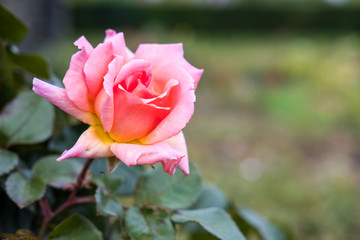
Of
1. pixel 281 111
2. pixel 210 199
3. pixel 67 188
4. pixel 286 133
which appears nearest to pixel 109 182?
pixel 67 188

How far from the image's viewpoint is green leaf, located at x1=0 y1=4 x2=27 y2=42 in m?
0.37

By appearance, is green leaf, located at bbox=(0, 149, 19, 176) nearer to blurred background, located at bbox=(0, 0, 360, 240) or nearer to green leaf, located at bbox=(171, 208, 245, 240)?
green leaf, located at bbox=(171, 208, 245, 240)

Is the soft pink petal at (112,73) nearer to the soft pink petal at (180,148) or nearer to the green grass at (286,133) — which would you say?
the soft pink petal at (180,148)

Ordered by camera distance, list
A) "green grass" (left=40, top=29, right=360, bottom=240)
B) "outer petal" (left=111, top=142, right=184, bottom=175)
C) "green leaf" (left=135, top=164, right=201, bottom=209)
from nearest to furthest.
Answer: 1. "outer petal" (left=111, top=142, right=184, bottom=175)
2. "green leaf" (left=135, top=164, right=201, bottom=209)
3. "green grass" (left=40, top=29, right=360, bottom=240)

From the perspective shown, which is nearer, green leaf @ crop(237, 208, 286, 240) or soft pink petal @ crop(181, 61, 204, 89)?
soft pink petal @ crop(181, 61, 204, 89)

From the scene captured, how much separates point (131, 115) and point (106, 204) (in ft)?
0.27

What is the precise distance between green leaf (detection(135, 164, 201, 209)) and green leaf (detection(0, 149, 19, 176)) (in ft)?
0.33

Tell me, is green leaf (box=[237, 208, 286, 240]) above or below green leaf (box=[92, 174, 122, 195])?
below

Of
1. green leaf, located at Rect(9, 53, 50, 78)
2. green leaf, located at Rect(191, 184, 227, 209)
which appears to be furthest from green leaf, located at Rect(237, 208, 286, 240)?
green leaf, located at Rect(9, 53, 50, 78)

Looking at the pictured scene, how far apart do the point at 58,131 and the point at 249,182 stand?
4.83 ft

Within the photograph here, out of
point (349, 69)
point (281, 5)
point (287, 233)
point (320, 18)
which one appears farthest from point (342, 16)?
point (287, 233)

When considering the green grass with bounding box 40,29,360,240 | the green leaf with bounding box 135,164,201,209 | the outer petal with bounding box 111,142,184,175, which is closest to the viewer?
the outer petal with bounding box 111,142,184,175

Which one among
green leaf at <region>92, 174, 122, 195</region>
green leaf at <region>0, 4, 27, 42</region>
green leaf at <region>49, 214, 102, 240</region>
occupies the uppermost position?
green leaf at <region>0, 4, 27, 42</region>

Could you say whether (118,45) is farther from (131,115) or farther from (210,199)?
(210,199)
